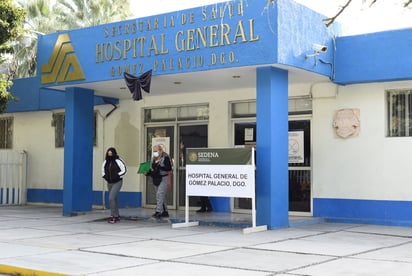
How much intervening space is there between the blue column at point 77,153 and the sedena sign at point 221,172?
389 centimetres

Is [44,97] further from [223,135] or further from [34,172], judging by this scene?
[223,135]

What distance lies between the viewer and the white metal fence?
754 inches

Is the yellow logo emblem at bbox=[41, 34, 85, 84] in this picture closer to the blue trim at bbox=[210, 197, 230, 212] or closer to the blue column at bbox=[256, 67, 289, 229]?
the blue trim at bbox=[210, 197, 230, 212]

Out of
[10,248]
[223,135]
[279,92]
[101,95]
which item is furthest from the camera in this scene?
[101,95]

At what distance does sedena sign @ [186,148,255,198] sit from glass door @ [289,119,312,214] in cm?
268

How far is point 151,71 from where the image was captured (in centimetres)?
1330

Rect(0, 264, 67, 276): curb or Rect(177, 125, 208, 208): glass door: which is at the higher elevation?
Rect(177, 125, 208, 208): glass door

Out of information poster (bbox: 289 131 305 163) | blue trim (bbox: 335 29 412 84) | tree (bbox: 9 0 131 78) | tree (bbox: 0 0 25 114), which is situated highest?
tree (bbox: 9 0 131 78)

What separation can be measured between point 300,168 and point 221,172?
278 cm

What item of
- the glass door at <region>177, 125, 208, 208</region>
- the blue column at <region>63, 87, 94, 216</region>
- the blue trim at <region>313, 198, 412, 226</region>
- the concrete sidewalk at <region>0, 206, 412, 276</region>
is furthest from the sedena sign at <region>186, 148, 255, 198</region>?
the blue column at <region>63, 87, 94, 216</region>

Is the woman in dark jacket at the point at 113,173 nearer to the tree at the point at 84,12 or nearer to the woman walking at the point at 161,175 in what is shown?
the woman walking at the point at 161,175

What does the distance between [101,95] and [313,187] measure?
6.59 metres

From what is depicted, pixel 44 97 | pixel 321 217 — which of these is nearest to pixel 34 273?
pixel 321 217

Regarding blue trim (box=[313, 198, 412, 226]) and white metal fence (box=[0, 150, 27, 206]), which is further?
white metal fence (box=[0, 150, 27, 206])
